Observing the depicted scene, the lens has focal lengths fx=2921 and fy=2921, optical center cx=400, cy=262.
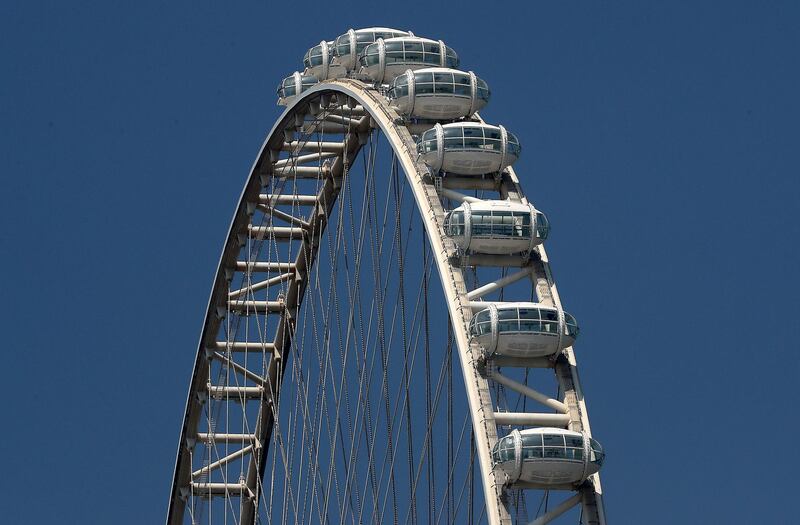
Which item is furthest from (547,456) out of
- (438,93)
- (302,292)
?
(302,292)

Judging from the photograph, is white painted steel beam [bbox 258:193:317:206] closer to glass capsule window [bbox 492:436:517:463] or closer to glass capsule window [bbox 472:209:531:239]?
glass capsule window [bbox 472:209:531:239]

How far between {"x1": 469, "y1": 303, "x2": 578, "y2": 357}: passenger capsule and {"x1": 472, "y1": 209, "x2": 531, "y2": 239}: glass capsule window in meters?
3.09

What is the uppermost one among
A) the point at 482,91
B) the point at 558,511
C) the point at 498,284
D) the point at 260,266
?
the point at 260,266

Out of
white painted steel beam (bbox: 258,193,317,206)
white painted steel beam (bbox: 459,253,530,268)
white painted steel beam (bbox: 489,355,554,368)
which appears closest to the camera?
white painted steel beam (bbox: 489,355,554,368)

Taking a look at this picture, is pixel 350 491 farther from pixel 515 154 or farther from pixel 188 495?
pixel 188 495

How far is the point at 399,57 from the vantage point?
320 ft

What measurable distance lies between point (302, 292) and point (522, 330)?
1345 inches

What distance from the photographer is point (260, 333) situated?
4737 inches

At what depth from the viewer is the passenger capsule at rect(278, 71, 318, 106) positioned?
108 meters

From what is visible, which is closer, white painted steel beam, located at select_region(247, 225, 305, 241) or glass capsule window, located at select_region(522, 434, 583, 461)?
glass capsule window, located at select_region(522, 434, 583, 461)

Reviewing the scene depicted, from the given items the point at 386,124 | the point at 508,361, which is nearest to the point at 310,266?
the point at 386,124

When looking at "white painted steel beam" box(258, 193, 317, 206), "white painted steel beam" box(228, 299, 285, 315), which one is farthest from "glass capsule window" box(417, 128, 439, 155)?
"white painted steel beam" box(228, 299, 285, 315)

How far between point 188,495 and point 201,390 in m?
5.52

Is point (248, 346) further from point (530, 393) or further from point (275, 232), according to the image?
point (530, 393)
